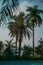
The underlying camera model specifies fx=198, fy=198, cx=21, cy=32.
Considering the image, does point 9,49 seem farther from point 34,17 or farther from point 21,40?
point 34,17

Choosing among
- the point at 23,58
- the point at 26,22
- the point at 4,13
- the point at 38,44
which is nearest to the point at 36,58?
the point at 23,58

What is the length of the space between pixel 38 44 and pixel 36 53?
1.57 metres

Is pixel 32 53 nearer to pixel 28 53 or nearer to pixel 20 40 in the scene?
pixel 28 53

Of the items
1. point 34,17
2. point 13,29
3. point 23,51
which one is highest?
point 34,17

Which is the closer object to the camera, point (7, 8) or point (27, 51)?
point (7, 8)

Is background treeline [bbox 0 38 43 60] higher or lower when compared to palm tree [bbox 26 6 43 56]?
lower

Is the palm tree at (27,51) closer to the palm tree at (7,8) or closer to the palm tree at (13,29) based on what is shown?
the palm tree at (13,29)

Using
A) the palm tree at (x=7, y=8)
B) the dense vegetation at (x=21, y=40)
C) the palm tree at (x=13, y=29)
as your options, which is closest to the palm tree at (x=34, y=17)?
the dense vegetation at (x=21, y=40)

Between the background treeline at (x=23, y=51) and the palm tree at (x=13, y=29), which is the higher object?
the palm tree at (x=13, y=29)

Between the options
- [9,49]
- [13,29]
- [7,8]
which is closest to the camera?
[7,8]

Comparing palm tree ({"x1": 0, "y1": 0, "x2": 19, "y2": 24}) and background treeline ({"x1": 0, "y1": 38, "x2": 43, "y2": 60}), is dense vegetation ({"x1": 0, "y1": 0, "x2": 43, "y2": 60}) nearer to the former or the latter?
background treeline ({"x1": 0, "y1": 38, "x2": 43, "y2": 60})

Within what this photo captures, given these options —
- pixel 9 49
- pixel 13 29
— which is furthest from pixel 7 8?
pixel 13 29

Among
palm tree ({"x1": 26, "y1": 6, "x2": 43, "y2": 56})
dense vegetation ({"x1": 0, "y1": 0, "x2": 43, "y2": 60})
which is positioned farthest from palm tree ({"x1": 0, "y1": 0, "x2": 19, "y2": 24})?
palm tree ({"x1": 26, "y1": 6, "x2": 43, "y2": 56})

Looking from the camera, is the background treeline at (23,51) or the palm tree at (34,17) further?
the palm tree at (34,17)
